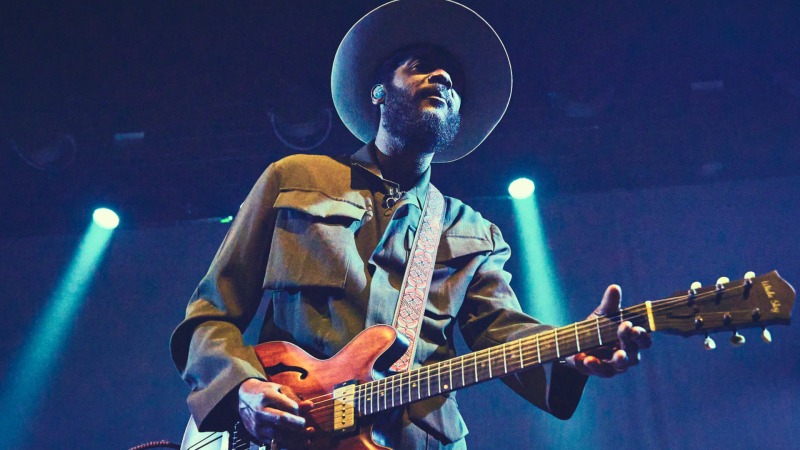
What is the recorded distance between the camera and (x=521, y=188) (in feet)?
19.1

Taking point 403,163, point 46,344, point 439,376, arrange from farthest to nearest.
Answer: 1. point 46,344
2. point 403,163
3. point 439,376

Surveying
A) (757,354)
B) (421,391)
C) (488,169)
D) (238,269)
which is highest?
(488,169)

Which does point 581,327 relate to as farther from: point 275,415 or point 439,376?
point 275,415

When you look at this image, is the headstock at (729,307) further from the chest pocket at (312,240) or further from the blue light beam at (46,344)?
the blue light beam at (46,344)

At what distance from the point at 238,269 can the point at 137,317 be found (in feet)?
12.1

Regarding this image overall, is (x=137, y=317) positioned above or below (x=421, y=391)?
above

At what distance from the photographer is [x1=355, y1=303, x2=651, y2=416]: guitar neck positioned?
1.78 m

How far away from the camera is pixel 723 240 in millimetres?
5426

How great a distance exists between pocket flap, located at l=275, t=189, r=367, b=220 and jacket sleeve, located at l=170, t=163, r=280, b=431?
0.06 m

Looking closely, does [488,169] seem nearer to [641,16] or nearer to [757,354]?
[641,16]

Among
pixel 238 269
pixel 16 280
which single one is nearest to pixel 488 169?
pixel 238 269

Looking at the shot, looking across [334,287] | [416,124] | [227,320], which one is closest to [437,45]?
[416,124]

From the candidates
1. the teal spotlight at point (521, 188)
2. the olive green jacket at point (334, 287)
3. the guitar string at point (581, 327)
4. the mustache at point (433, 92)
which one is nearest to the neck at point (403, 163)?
the olive green jacket at point (334, 287)

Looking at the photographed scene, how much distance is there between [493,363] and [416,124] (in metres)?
1.31
